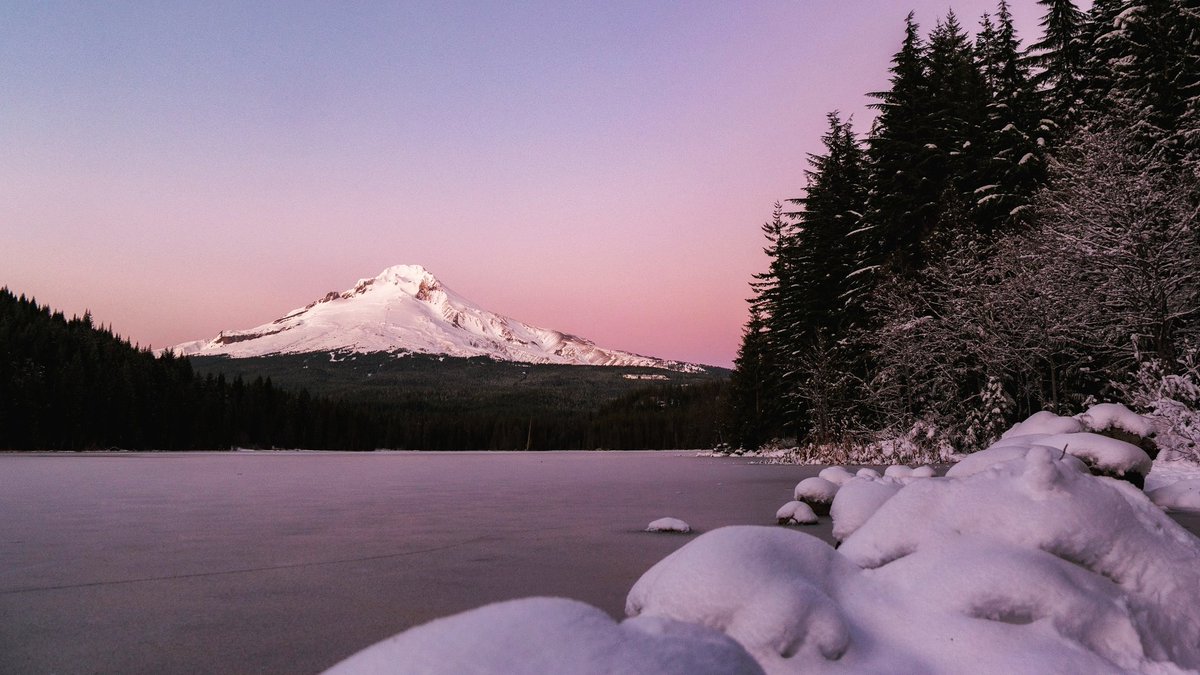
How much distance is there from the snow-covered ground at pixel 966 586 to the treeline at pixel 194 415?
50.1 metres

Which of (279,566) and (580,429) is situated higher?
(580,429)

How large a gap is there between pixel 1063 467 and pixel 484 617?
433cm

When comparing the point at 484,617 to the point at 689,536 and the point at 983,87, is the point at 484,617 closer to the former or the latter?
the point at 689,536

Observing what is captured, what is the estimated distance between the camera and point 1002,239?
23.0 m

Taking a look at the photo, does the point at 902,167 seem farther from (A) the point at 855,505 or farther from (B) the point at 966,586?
(B) the point at 966,586

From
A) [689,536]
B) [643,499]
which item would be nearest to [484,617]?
[689,536]

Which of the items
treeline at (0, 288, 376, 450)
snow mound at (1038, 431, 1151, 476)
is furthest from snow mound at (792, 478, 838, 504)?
treeline at (0, 288, 376, 450)

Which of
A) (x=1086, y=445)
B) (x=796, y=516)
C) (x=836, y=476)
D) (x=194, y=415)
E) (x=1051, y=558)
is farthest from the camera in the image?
(x=194, y=415)

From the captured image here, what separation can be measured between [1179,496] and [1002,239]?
1397 centimetres

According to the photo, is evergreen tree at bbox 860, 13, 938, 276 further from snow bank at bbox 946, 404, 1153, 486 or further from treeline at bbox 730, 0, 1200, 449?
snow bank at bbox 946, 404, 1153, 486

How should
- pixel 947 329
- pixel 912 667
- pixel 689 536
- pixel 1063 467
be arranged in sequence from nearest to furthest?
pixel 912 667 < pixel 1063 467 < pixel 689 536 < pixel 947 329

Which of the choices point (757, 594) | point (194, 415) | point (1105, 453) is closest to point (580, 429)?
point (194, 415)

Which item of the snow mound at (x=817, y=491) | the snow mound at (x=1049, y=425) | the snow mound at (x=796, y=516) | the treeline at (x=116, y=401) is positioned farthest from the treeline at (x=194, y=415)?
the snow mound at (x=796, y=516)

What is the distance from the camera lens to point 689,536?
881 centimetres
